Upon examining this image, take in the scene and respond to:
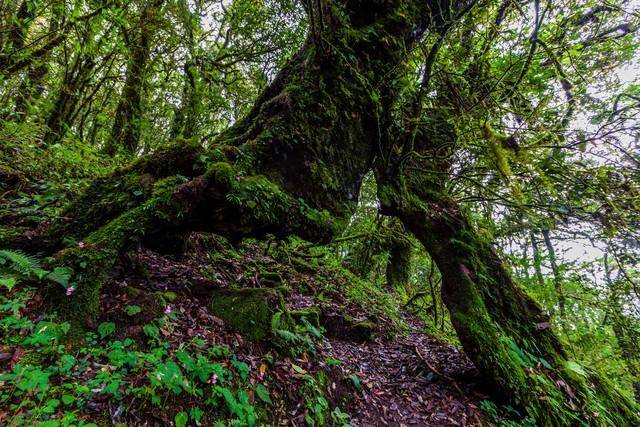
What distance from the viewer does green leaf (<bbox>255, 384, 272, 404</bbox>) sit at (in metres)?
2.71

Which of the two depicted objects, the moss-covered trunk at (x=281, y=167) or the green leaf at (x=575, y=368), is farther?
the green leaf at (x=575, y=368)

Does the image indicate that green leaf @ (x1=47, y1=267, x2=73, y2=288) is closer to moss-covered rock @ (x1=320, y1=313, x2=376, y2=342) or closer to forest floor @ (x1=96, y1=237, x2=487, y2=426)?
forest floor @ (x1=96, y1=237, x2=487, y2=426)

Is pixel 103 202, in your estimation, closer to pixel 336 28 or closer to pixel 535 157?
pixel 336 28

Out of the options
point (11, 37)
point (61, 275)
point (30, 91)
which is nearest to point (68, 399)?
point (61, 275)

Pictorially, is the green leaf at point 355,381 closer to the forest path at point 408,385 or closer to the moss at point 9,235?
the forest path at point 408,385

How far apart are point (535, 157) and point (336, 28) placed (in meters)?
3.71

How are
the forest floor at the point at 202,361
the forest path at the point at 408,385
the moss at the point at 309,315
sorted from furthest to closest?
the moss at the point at 309,315 < the forest path at the point at 408,385 < the forest floor at the point at 202,361

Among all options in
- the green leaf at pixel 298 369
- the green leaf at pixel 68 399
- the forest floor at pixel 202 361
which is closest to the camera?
the green leaf at pixel 68 399

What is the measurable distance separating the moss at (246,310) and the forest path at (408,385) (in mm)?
1426

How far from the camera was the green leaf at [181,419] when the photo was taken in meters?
1.98

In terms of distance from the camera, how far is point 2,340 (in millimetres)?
1883

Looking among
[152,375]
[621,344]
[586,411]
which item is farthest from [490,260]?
[152,375]

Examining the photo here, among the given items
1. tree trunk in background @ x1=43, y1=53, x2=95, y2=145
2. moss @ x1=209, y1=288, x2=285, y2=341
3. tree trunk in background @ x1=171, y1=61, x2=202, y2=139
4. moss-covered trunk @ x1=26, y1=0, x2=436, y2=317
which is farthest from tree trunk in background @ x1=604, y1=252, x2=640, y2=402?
tree trunk in background @ x1=43, y1=53, x2=95, y2=145

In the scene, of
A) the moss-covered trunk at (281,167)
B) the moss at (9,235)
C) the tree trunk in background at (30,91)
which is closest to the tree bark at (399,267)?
the moss-covered trunk at (281,167)
